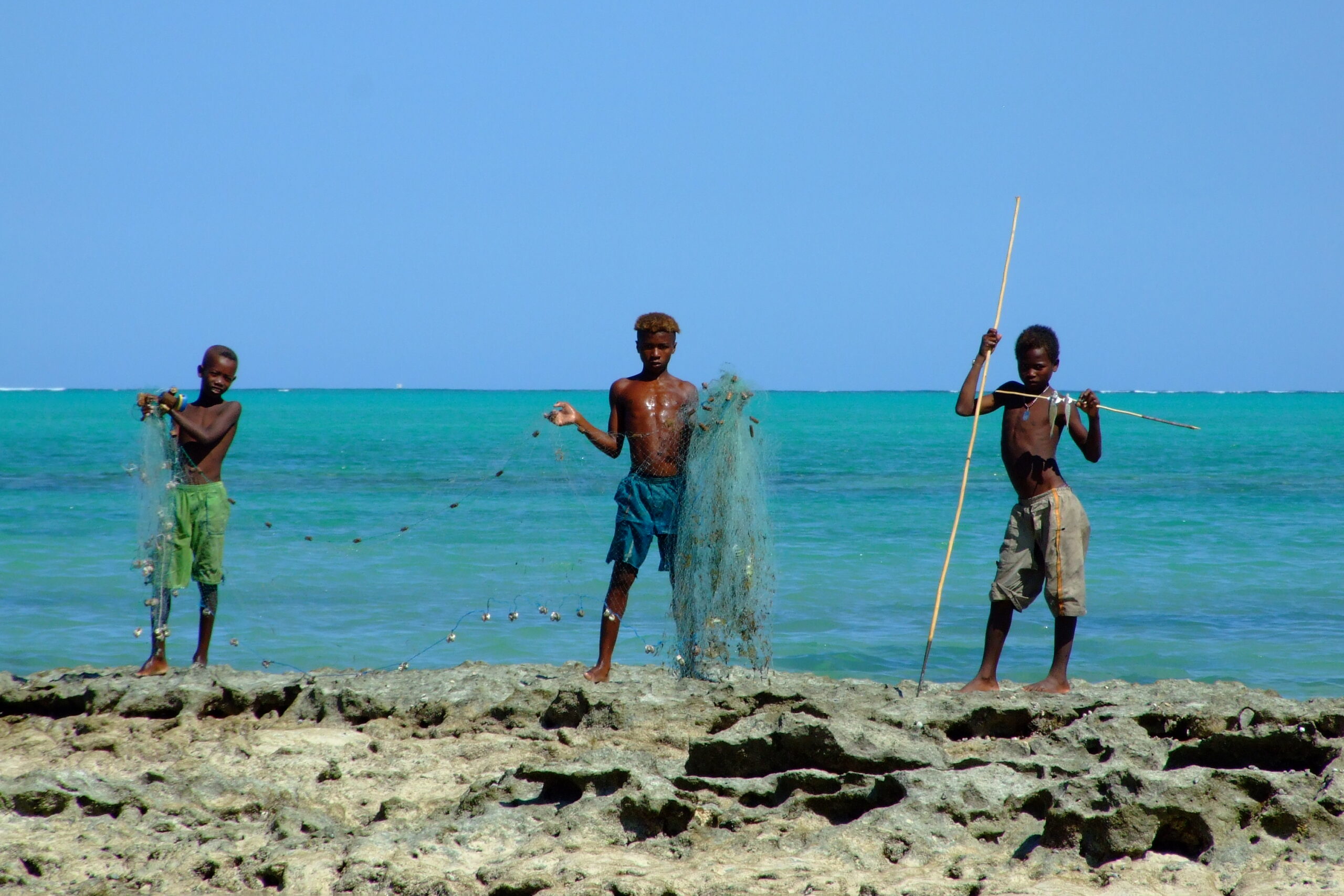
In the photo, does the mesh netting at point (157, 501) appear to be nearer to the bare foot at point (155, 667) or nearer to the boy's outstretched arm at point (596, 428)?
the bare foot at point (155, 667)

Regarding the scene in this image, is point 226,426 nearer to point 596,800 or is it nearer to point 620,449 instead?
point 620,449

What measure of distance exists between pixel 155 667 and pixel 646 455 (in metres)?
2.43

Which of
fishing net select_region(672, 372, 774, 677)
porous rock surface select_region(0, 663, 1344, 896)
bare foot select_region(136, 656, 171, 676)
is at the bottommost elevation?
bare foot select_region(136, 656, 171, 676)

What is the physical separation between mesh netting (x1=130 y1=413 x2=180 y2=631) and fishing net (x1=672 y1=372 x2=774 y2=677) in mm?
2352

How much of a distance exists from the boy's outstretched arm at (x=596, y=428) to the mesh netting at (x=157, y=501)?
74.0 inches

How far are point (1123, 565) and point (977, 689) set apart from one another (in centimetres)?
727

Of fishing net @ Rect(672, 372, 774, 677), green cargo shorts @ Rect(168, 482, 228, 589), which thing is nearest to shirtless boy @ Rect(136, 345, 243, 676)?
green cargo shorts @ Rect(168, 482, 228, 589)

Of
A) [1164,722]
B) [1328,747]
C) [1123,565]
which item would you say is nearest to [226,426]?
[1164,722]

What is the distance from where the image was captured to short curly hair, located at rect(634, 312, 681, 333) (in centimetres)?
525

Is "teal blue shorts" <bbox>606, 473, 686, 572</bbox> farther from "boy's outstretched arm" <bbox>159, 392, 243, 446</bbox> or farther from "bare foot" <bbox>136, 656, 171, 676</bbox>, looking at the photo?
"bare foot" <bbox>136, 656, 171, 676</bbox>

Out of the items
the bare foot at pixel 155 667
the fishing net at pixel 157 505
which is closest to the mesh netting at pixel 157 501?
the fishing net at pixel 157 505

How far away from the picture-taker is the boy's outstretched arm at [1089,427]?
4.83m

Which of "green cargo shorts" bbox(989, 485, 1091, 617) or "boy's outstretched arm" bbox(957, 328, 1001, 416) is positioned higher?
"boy's outstretched arm" bbox(957, 328, 1001, 416)

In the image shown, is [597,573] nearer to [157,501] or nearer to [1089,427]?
[157,501]
